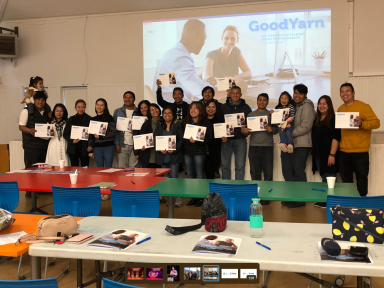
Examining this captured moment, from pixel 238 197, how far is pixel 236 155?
8.56 feet

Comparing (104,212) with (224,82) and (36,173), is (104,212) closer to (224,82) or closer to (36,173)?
(36,173)

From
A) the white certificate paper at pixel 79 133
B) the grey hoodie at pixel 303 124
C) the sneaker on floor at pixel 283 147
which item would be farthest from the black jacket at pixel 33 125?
the grey hoodie at pixel 303 124

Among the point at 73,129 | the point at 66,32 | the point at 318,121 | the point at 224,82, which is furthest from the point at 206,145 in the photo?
the point at 66,32

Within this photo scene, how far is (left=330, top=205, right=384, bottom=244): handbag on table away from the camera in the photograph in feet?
6.20

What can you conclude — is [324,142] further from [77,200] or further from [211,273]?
[211,273]

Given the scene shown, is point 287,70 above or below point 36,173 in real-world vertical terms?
above

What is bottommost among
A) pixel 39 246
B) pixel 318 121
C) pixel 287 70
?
pixel 39 246

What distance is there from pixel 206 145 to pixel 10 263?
309 centimetres

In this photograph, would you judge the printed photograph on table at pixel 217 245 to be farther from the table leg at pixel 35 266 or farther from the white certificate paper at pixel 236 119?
the white certificate paper at pixel 236 119

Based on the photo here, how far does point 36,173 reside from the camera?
4746 millimetres

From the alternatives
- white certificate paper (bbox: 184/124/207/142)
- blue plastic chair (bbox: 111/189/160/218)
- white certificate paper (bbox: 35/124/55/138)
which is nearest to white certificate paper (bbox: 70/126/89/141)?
white certificate paper (bbox: 35/124/55/138)

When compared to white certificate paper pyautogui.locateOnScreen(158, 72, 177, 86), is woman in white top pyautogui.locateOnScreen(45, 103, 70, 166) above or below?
below

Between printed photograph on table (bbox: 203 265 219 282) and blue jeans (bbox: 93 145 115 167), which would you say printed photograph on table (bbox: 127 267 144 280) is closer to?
printed photograph on table (bbox: 203 265 219 282)

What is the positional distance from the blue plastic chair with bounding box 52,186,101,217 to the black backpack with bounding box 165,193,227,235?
4.68 feet
